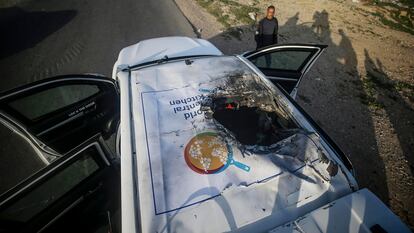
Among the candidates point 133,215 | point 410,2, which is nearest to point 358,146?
point 133,215

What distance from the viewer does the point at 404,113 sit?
5.14 m

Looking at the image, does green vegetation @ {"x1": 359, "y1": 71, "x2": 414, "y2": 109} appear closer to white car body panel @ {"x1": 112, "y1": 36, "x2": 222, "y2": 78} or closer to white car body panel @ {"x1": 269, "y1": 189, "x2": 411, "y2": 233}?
white car body panel @ {"x1": 112, "y1": 36, "x2": 222, "y2": 78}

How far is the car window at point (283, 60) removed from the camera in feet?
11.8

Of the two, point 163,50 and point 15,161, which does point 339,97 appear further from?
point 15,161

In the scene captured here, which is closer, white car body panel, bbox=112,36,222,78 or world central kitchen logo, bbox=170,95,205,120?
world central kitchen logo, bbox=170,95,205,120

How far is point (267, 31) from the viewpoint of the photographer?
18.0 ft

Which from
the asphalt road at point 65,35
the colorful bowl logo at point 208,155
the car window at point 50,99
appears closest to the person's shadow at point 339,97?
the asphalt road at point 65,35

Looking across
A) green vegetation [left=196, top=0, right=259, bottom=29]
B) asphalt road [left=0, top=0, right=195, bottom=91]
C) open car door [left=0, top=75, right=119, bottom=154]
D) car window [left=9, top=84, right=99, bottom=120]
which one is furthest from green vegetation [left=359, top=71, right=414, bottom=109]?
car window [left=9, top=84, right=99, bottom=120]

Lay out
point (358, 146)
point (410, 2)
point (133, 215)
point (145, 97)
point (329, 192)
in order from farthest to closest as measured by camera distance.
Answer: point (410, 2) → point (358, 146) → point (145, 97) → point (329, 192) → point (133, 215)

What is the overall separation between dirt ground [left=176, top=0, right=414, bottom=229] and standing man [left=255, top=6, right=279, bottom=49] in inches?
41.6

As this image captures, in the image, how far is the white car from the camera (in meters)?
1.52

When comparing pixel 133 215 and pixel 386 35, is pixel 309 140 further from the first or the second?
pixel 386 35

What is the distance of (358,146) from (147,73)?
13.1ft

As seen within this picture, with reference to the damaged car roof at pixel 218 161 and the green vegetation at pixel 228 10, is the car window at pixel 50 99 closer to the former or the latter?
the damaged car roof at pixel 218 161
